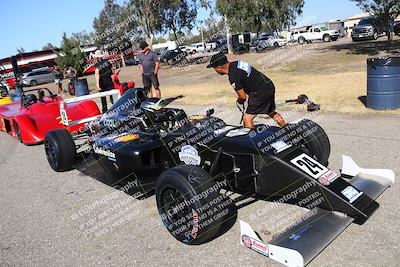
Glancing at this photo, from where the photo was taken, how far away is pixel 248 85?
5.39m

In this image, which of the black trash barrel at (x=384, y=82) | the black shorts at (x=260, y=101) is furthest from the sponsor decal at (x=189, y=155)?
the black trash barrel at (x=384, y=82)

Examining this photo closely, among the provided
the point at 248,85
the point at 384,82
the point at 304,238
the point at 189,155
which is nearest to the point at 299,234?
the point at 304,238

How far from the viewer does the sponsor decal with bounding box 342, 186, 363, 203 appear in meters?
3.27

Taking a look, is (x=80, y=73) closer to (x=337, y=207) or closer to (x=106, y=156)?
(x=106, y=156)

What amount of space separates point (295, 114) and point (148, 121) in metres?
4.47

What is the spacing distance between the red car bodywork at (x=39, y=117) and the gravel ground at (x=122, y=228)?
5.98ft

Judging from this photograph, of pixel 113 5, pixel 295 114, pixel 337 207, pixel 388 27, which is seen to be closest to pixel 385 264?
pixel 337 207

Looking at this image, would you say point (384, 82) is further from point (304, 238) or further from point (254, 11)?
point (254, 11)

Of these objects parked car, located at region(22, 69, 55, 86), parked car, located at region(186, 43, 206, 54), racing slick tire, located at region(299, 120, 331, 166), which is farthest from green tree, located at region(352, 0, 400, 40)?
parked car, located at region(186, 43, 206, 54)

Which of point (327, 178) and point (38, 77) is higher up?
point (327, 178)

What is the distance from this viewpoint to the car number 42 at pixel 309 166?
11.3 feet

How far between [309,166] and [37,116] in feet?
20.9

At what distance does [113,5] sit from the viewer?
56.9 metres

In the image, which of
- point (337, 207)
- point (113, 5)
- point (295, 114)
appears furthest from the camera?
point (113, 5)
